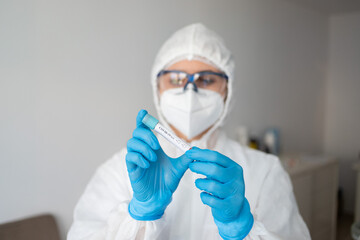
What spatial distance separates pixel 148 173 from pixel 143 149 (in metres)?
0.09

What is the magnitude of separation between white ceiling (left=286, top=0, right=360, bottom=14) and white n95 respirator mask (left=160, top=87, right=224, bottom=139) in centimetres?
227

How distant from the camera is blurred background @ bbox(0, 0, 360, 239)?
4.37ft

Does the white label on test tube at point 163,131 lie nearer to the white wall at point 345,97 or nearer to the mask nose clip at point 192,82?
the mask nose clip at point 192,82

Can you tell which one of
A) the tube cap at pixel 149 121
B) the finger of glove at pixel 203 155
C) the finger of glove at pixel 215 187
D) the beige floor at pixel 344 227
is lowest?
the beige floor at pixel 344 227

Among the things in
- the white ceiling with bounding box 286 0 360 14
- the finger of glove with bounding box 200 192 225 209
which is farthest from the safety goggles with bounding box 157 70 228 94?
the white ceiling with bounding box 286 0 360 14

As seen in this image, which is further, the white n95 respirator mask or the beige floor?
the beige floor

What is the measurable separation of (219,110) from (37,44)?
88 centimetres

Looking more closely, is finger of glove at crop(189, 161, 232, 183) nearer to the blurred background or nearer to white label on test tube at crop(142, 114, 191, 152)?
white label on test tube at crop(142, 114, 191, 152)

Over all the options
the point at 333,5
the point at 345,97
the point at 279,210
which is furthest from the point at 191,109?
the point at 345,97

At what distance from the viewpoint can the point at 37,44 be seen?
1366 millimetres

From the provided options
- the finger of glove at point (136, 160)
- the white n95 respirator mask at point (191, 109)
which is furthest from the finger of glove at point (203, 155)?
the white n95 respirator mask at point (191, 109)

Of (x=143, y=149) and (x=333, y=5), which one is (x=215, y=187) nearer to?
(x=143, y=149)

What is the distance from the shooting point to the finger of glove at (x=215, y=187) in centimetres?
75

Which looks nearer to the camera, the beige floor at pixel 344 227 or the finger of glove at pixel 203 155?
the finger of glove at pixel 203 155
